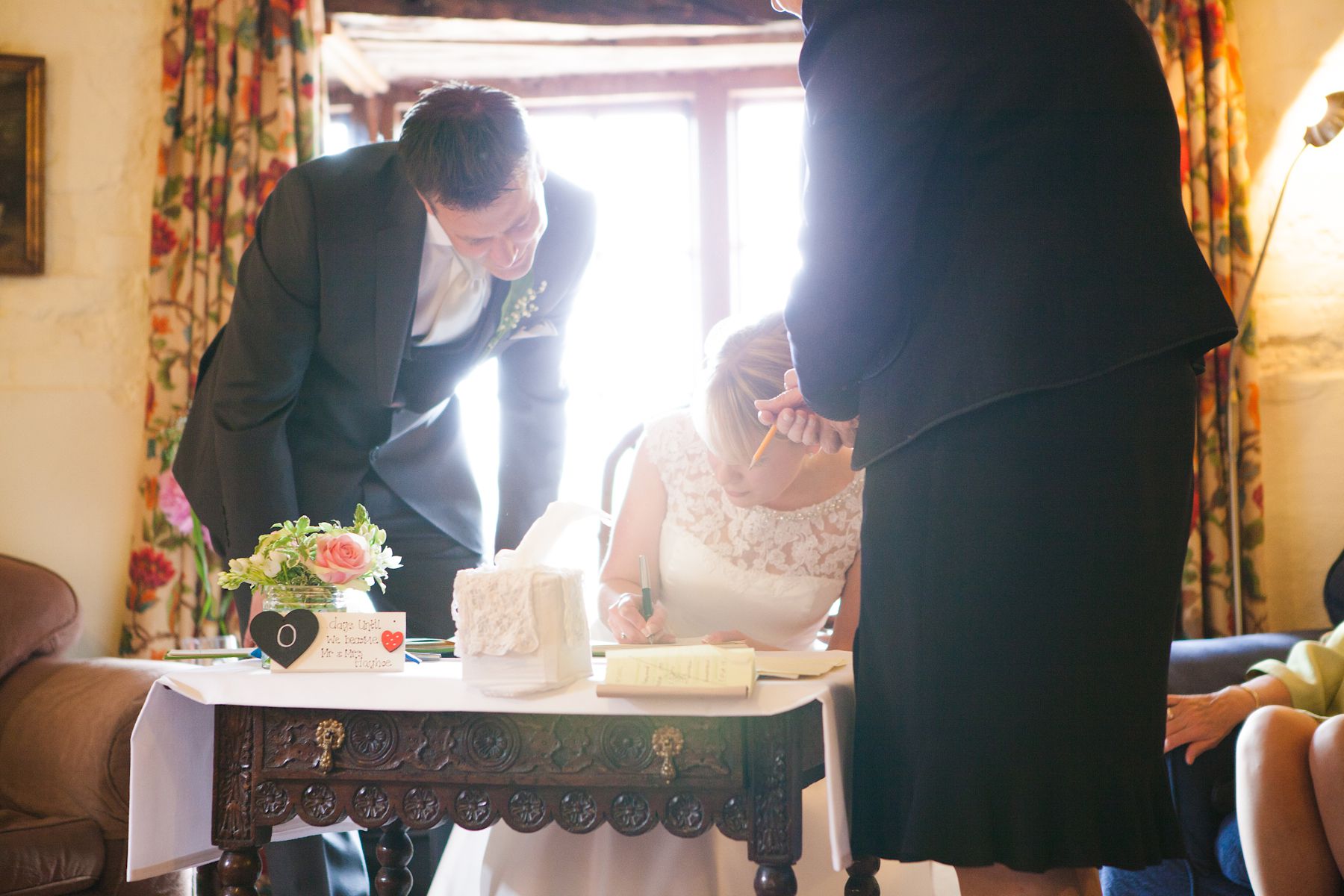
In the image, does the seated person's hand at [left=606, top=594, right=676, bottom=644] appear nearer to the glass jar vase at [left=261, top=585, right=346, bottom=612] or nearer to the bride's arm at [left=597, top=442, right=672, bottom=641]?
the bride's arm at [left=597, top=442, right=672, bottom=641]

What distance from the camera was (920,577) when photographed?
115 cm

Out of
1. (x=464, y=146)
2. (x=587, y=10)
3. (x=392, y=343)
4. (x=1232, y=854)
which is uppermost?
(x=587, y=10)

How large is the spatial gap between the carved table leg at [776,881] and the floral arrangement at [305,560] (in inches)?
28.6

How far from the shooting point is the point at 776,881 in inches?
52.9

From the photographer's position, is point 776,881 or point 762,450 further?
point 762,450

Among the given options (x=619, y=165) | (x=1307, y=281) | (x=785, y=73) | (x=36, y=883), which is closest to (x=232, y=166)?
(x=619, y=165)

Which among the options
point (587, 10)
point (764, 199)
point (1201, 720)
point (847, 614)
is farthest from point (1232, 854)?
point (587, 10)

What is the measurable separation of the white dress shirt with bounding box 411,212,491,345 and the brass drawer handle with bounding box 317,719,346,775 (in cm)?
96

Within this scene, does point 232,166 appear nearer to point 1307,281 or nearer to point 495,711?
point 495,711

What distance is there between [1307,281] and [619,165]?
2.27 metres

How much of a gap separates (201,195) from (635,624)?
2.39 metres

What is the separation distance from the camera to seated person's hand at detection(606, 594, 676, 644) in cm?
193

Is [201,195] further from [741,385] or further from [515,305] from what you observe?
[741,385]

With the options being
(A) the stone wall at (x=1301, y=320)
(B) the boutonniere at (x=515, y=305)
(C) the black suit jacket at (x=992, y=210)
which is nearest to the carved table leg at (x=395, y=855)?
(B) the boutonniere at (x=515, y=305)
